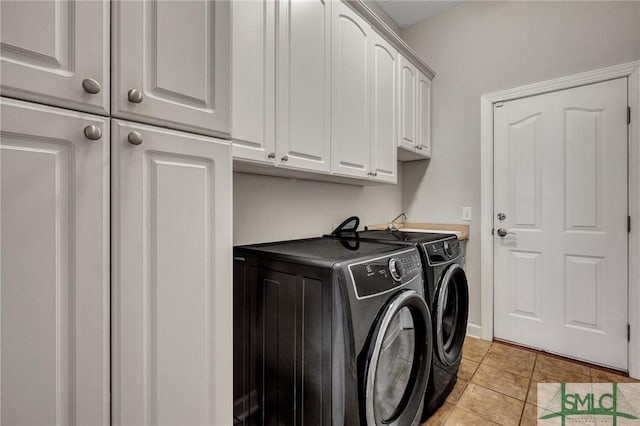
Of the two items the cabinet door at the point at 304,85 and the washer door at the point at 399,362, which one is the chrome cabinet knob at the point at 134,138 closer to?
the cabinet door at the point at 304,85

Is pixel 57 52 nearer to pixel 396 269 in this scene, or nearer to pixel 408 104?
pixel 396 269

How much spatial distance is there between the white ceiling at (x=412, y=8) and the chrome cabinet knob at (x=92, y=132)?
2.82 m

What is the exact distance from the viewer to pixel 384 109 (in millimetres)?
2148

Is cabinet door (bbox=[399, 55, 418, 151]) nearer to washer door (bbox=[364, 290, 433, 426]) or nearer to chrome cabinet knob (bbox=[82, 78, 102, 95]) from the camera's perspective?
washer door (bbox=[364, 290, 433, 426])

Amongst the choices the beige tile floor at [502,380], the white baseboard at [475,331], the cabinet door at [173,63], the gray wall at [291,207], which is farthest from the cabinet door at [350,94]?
the white baseboard at [475,331]

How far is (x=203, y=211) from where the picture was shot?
2.69ft

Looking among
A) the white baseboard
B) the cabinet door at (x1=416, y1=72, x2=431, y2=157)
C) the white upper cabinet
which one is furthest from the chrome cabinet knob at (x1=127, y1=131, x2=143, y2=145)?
the white baseboard

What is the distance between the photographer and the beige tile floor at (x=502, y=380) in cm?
160

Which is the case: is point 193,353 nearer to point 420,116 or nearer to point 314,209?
point 314,209

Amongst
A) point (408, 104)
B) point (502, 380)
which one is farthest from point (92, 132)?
→ point (502, 380)

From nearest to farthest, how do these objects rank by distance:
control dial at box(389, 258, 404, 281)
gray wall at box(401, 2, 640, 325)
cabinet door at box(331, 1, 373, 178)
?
control dial at box(389, 258, 404, 281), cabinet door at box(331, 1, 373, 178), gray wall at box(401, 2, 640, 325)

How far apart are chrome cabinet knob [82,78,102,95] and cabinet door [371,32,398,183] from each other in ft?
5.39

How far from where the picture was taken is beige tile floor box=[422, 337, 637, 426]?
63.0 inches

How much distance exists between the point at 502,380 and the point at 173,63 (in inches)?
96.5
